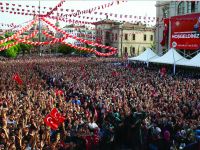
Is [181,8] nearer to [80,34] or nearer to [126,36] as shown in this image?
[80,34]

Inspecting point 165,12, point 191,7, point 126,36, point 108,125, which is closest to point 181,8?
point 191,7

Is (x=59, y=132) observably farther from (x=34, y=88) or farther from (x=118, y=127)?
(x=34, y=88)

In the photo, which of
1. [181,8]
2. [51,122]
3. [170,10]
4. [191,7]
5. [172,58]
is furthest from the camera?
[170,10]

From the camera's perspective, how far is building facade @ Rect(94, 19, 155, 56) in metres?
72.8

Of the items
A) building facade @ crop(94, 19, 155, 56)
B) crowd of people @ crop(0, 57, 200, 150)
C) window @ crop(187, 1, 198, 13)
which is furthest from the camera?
building facade @ crop(94, 19, 155, 56)

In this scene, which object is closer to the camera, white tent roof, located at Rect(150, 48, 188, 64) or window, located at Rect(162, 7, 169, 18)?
white tent roof, located at Rect(150, 48, 188, 64)

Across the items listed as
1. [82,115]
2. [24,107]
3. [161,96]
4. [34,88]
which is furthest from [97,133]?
[34,88]

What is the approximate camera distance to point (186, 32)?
1251 inches

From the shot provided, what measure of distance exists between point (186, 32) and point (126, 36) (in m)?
42.4

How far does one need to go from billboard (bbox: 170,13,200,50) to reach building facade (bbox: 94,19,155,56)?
124ft

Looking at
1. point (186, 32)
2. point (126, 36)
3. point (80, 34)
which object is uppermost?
point (126, 36)

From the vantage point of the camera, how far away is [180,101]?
13.7 metres

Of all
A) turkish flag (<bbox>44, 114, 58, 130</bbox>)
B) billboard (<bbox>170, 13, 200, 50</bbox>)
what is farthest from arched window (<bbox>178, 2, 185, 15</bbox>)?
turkish flag (<bbox>44, 114, 58, 130</bbox>)

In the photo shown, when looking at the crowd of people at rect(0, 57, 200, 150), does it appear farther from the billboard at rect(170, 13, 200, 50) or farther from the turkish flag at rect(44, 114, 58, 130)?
the billboard at rect(170, 13, 200, 50)
